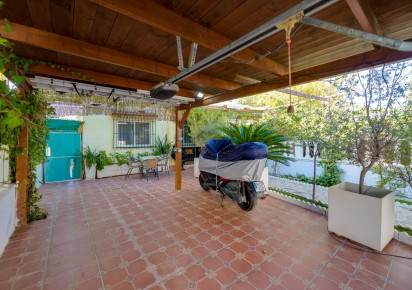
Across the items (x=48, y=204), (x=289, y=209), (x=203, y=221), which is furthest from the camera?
(x=48, y=204)

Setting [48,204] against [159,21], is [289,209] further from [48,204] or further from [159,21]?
[48,204]

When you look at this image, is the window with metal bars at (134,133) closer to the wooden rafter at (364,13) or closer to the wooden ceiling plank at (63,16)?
the wooden ceiling plank at (63,16)

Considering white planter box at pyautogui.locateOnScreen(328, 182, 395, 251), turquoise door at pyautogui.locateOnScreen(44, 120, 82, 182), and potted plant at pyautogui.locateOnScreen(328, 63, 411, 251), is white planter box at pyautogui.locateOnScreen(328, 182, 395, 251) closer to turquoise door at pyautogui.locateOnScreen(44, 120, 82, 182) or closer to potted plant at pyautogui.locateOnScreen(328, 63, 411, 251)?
potted plant at pyautogui.locateOnScreen(328, 63, 411, 251)

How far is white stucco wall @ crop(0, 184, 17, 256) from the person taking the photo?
2480 millimetres

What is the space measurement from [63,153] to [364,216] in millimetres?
8717

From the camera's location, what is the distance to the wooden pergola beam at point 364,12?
133cm

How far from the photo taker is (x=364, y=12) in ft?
4.72

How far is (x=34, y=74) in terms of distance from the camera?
117 inches

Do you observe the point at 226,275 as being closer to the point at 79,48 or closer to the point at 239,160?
the point at 239,160

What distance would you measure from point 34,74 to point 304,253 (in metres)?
5.08

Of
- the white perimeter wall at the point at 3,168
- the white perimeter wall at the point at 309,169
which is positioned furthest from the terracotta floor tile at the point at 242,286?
the white perimeter wall at the point at 309,169

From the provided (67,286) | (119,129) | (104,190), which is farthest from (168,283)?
(119,129)

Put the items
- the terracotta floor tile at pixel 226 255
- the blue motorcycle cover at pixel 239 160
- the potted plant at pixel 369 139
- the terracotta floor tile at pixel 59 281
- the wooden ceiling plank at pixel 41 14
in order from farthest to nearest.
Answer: the blue motorcycle cover at pixel 239 160 → the potted plant at pixel 369 139 → the terracotta floor tile at pixel 226 255 → the terracotta floor tile at pixel 59 281 → the wooden ceiling plank at pixel 41 14

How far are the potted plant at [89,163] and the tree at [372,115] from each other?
775 cm
